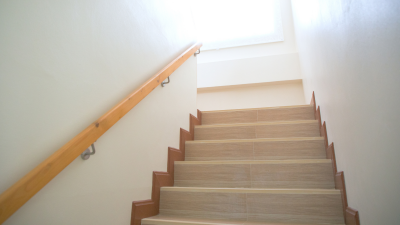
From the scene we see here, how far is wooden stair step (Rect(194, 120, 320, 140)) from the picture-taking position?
2.41m

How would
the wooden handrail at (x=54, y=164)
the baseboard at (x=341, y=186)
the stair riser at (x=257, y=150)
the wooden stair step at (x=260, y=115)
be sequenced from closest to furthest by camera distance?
the wooden handrail at (x=54, y=164) → the baseboard at (x=341, y=186) → the stair riser at (x=257, y=150) → the wooden stair step at (x=260, y=115)

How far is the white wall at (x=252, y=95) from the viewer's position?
13.2ft

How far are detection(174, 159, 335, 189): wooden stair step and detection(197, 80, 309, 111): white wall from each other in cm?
220

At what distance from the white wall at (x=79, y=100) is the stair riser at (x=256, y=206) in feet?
0.83

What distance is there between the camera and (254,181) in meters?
1.97

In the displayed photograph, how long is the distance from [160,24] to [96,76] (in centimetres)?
100

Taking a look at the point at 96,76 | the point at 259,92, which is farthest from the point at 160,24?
the point at 259,92

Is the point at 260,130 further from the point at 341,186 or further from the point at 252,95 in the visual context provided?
the point at 252,95

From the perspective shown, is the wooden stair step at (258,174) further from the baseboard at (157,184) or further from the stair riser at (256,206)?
the stair riser at (256,206)

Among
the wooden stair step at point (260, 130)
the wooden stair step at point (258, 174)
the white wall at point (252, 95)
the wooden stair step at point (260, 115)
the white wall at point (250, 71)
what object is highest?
the white wall at point (250, 71)

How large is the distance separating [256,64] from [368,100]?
3.23 metres

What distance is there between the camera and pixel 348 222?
144 cm

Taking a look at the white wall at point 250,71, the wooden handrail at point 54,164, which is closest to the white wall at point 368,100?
the wooden handrail at point 54,164

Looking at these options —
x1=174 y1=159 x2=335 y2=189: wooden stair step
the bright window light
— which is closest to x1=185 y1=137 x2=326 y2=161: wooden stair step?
x1=174 y1=159 x2=335 y2=189: wooden stair step
